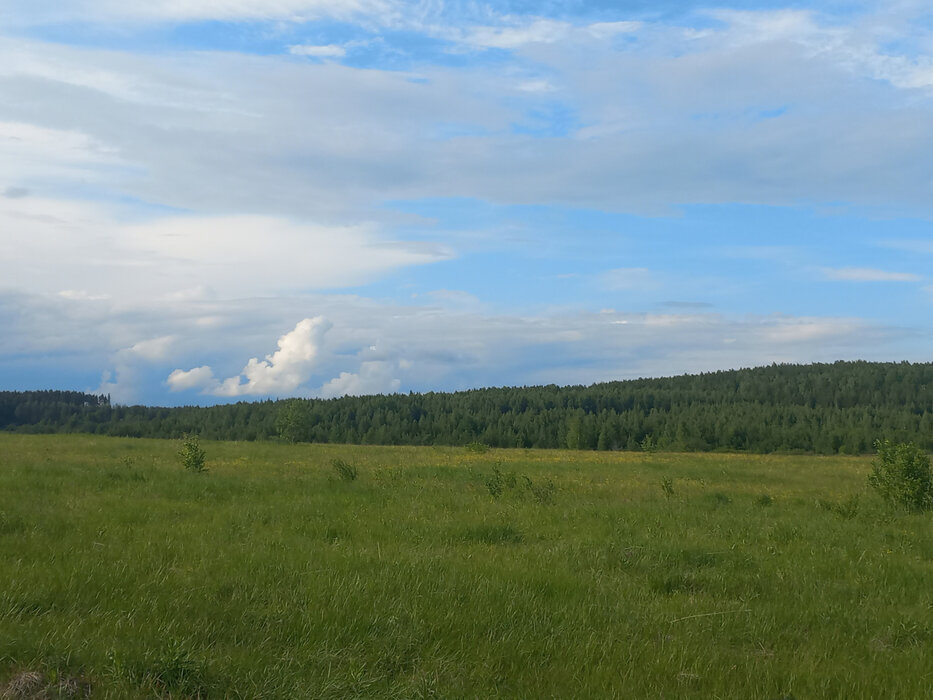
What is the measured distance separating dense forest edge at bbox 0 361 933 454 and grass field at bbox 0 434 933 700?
66.5m

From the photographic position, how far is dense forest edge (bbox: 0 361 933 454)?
10056 centimetres

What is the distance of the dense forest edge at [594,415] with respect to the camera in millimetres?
100562

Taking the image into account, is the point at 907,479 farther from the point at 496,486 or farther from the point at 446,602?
the point at 446,602

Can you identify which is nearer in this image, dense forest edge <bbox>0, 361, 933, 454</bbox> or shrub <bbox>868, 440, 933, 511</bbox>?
shrub <bbox>868, 440, 933, 511</bbox>

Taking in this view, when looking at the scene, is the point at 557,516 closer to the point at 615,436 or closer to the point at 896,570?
the point at 896,570

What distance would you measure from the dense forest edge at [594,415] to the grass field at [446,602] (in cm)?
6653

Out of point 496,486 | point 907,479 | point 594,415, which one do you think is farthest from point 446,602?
point 594,415

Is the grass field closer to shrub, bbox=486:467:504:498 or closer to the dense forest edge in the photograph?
shrub, bbox=486:467:504:498

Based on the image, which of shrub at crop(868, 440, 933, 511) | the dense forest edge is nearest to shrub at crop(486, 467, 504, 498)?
shrub at crop(868, 440, 933, 511)

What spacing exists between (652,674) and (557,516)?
290 inches

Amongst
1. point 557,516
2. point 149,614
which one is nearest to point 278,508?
point 557,516

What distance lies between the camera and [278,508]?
40.5 feet

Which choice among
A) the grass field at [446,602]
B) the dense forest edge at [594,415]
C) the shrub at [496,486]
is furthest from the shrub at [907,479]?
the dense forest edge at [594,415]

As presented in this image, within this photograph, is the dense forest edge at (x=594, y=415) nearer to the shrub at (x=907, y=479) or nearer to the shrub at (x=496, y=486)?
the shrub at (x=496, y=486)
